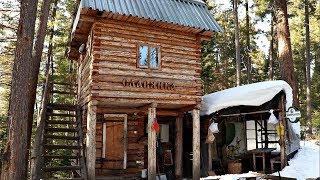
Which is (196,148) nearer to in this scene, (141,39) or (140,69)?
(140,69)

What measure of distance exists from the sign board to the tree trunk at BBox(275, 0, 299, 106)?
376cm

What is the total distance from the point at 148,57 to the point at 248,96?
4892mm

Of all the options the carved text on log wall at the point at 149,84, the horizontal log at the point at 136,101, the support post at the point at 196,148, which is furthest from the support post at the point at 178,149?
the carved text on log wall at the point at 149,84

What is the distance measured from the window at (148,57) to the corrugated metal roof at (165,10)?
4.15 feet

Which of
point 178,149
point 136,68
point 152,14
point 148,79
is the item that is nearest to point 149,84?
point 148,79

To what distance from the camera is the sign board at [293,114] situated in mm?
12109

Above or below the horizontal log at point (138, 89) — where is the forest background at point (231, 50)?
above

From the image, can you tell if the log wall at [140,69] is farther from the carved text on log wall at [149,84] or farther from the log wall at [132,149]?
the log wall at [132,149]

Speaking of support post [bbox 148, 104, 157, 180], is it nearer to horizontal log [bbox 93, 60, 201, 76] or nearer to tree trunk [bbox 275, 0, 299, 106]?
horizontal log [bbox 93, 60, 201, 76]

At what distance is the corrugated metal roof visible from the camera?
11.6 metres

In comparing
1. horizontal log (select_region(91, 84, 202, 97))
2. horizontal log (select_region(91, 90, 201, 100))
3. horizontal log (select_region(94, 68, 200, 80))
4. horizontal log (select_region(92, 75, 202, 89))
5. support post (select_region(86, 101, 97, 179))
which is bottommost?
support post (select_region(86, 101, 97, 179))

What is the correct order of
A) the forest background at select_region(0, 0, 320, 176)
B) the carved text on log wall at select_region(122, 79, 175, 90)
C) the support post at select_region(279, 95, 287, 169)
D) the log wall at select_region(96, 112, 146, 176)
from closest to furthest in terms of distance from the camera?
1. the carved text on log wall at select_region(122, 79, 175, 90)
2. the support post at select_region(279, 95, 287, 169)
3. the log wall at select_region(96, 112, 146, 176)
4. the forest background at select_region(0, 0, 320, 176)

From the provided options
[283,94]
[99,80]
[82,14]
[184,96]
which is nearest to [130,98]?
[99,80]

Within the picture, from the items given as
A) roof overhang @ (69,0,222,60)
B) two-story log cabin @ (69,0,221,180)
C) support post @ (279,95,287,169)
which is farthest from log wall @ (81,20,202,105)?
support post @ (279,95,287,169)
